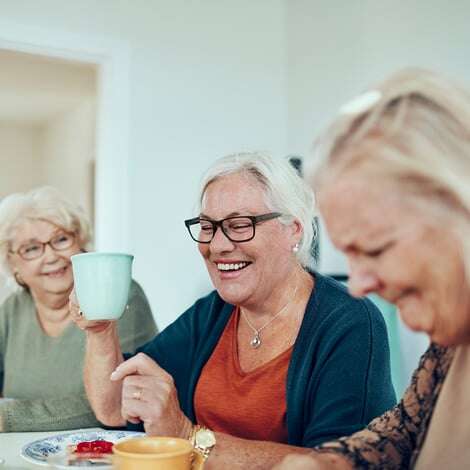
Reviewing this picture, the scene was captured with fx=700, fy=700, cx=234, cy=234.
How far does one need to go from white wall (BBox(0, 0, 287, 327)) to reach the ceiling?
1.40 meters

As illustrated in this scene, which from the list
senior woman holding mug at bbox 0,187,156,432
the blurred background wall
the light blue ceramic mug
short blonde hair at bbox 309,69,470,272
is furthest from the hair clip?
the blurred background wall

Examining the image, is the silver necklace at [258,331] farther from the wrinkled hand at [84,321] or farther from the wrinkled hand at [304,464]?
the wrinkled hand at [304,464]

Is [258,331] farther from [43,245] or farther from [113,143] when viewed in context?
[113,143]

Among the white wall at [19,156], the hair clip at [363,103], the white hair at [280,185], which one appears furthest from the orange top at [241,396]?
the white wall at [19,156]

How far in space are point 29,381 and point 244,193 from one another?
969mm

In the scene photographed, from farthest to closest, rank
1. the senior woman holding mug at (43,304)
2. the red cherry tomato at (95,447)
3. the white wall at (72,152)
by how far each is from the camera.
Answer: the white wall at (72,152) < the senior woman holding mug at (43,304) < the red cherry tomato at (95,447)

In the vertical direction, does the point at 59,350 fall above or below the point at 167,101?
below

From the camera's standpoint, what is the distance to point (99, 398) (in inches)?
61.4

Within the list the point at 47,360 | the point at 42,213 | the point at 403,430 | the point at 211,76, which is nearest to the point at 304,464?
the point at 403,430

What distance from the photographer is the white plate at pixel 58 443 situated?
121 centimetres

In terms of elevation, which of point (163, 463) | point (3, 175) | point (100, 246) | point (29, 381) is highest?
point (3, 175)

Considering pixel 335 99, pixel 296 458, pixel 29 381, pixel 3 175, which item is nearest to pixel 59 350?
pixel 29 381

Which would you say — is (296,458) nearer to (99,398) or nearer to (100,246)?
(99,398)

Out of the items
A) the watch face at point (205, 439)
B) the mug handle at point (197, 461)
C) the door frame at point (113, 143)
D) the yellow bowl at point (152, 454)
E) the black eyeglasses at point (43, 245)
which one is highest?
the door frame at point (113, 143)
